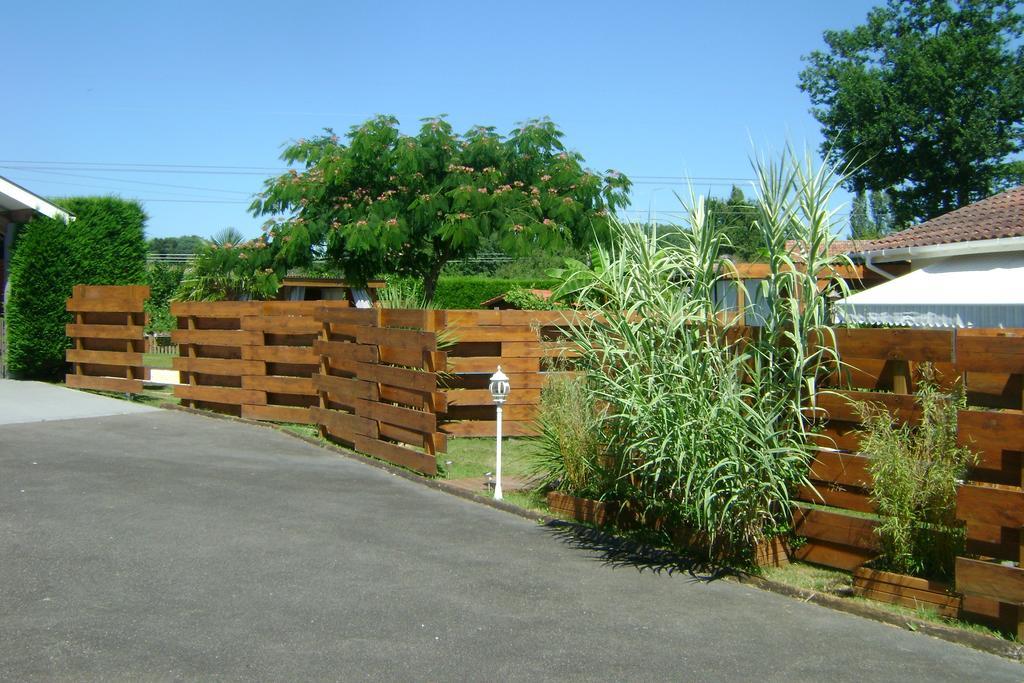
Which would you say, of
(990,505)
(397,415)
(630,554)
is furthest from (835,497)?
(397,415)

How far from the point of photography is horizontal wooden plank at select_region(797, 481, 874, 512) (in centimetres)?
664

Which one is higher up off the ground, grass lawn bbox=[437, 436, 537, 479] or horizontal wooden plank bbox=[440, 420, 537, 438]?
horizontal wooden plank bbox=[440, 420, 537, 438]

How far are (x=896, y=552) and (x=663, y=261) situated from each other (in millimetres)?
2830

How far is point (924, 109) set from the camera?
132 feet

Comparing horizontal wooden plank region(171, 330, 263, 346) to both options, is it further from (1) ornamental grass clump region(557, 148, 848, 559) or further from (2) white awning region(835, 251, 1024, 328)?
(2) white awning region(835, 251, 1024, 328)

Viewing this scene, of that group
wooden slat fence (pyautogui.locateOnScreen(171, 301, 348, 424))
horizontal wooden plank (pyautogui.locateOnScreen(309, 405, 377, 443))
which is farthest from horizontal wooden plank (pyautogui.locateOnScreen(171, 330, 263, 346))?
horizontal wooden plank (pyautogui.locateOnScreen(309, 405, 377, 443))

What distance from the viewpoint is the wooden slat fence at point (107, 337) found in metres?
15.9

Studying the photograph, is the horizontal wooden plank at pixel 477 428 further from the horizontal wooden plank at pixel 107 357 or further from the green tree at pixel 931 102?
the green tree at pixel 931 102

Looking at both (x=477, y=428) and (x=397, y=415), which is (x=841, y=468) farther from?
(x=477, y=428)

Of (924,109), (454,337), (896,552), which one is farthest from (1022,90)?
(896,552)

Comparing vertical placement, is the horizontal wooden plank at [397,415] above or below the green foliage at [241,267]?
below

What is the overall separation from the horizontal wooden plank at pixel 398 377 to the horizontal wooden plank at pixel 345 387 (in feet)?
0.35

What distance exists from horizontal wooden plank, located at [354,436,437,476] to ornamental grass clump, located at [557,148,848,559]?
2.93 m

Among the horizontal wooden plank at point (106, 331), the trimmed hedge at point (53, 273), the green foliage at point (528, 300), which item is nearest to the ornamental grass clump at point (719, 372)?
the green foliage at point (528, 300)
